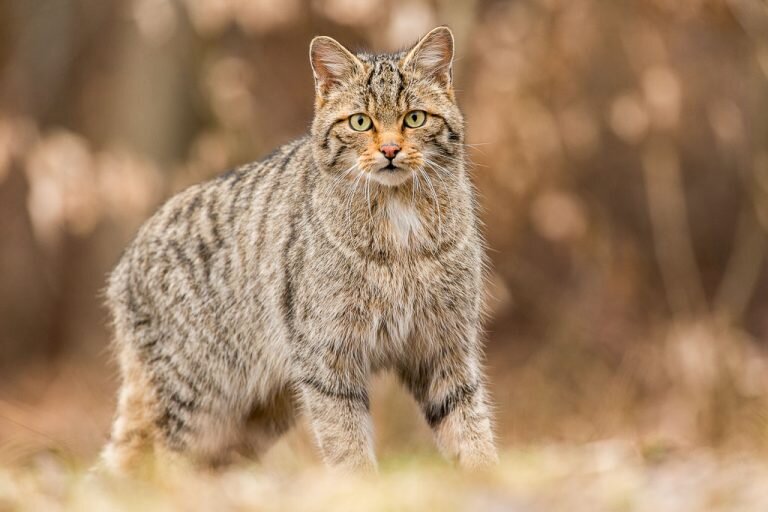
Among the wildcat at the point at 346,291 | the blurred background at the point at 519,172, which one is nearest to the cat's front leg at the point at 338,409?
the wildcat at the point at 346,291

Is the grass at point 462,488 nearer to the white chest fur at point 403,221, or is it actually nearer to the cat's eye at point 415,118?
the white chest fur at point 403,221

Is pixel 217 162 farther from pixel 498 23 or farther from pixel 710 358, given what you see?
pixel 710 358

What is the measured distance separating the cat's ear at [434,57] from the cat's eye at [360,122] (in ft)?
1.07

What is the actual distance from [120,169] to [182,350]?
10.8 ft

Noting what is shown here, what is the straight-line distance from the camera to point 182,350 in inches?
227

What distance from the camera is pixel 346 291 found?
200 inches

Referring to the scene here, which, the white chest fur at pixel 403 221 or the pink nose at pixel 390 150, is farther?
the white chest fur at pixel 403 221

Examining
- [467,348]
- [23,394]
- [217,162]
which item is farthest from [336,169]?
[23,394]

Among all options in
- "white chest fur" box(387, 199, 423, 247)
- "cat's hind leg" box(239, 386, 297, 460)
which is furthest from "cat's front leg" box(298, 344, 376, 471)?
"cat's hind leg" box(239, 386, 297, 460)

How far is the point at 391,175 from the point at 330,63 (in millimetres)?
698

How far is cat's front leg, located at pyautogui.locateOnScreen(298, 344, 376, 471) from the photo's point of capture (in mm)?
4992

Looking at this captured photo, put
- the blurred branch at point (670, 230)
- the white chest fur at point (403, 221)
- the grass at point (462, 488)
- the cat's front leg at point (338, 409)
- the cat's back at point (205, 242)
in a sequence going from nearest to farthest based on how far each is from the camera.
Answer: the grass at point (462, 488), the cat's front leg at point (338, 409), the white chest fur at point (403, 221), the cat's back at point (205, 242), the blurred branch at point (670, 230)

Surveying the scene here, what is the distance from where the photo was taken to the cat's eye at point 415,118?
5031 mm

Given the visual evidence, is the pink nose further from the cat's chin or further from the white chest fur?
the white chest fur
